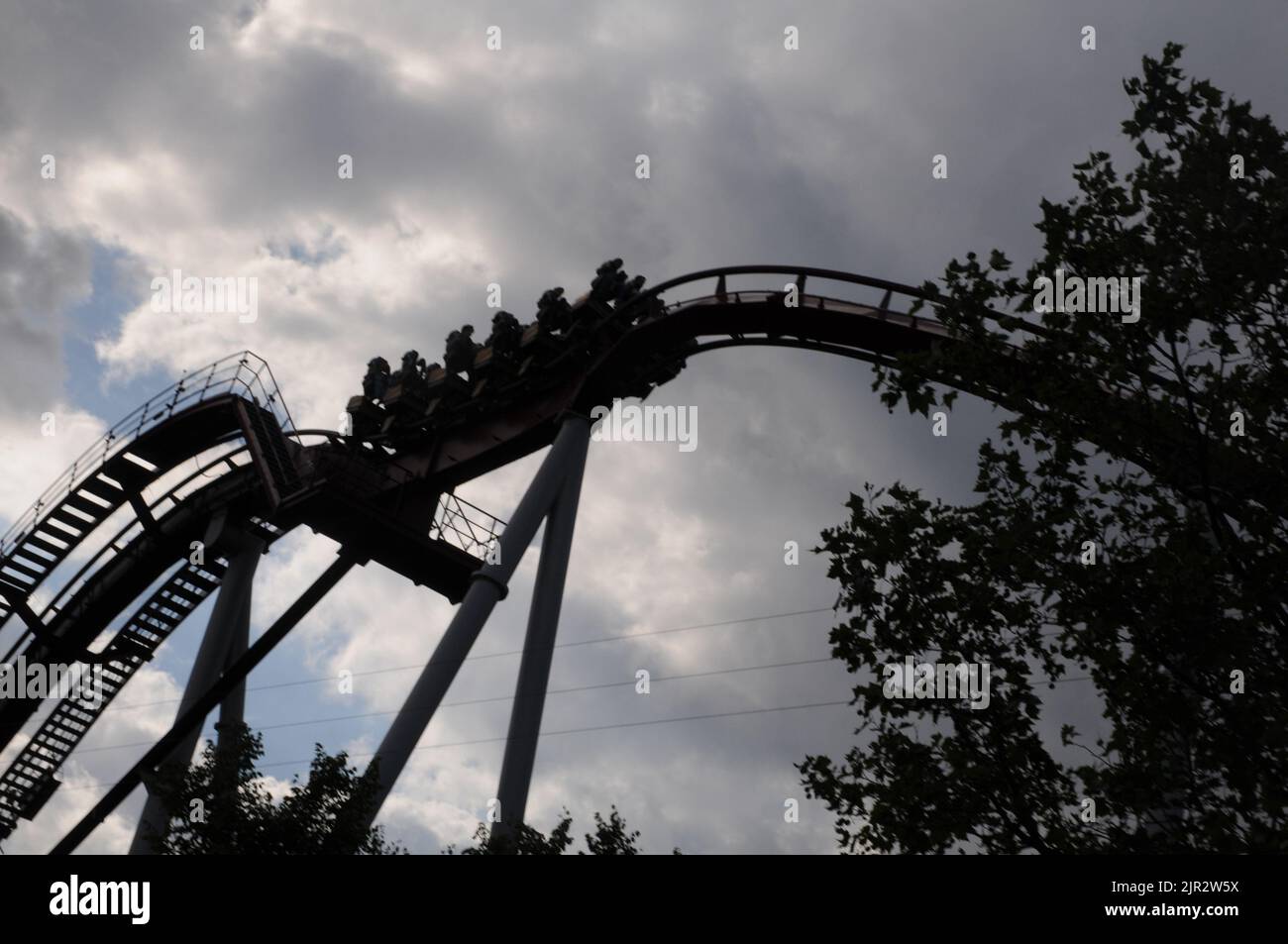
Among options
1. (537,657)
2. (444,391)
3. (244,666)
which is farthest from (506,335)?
(244,666)

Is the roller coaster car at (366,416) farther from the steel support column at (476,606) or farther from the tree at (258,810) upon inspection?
the tree at (258,810)

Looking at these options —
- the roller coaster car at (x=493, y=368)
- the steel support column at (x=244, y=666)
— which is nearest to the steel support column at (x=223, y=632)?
the steel support column at (x=244, y=666)

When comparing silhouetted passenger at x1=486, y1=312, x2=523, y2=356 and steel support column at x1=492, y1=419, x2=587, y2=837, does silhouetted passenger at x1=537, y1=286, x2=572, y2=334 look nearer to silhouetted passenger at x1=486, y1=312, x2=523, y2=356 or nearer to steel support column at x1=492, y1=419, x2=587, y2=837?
silhouetted passenger at x1=486, y1=312, x2=523, y2=356

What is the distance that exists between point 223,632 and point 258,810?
39.8ft

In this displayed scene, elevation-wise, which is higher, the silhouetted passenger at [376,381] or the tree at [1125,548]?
the silhouetted passenger at [376,381]

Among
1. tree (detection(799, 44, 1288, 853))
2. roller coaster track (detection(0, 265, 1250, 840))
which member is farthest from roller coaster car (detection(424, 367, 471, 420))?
tree (detection(799, 44, 1288, 853))

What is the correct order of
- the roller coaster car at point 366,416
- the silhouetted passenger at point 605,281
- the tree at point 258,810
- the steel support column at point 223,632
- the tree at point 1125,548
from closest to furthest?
the tree at point 1125,548 < the tree at point 258,810 < the silhouetted passenger at point 605,281 < the roller coaster car at point 366,416 < the steel support column at point 223,632

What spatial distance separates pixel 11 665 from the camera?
101 feet

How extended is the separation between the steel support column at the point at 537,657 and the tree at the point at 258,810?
2.00m

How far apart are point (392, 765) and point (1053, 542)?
37.9 feet

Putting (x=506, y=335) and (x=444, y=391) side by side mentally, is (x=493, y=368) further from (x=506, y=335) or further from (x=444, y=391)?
(x=444, y=391)

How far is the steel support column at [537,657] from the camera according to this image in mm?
18641

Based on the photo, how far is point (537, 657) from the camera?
19.7m
